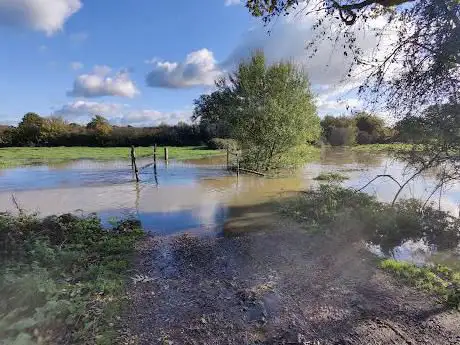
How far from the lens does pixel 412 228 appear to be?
904 centimetres

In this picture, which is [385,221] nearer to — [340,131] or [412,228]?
[412,228]

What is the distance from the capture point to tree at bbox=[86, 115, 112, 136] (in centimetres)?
4691

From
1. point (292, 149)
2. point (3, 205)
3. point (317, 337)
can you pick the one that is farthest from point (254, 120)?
point (317, 337)

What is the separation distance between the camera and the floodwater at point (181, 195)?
9.27 meters

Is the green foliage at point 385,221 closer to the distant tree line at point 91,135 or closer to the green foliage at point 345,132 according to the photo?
the green foliage at point 345,132

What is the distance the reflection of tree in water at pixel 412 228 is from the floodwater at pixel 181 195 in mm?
175

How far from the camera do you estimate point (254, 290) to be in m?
5.32

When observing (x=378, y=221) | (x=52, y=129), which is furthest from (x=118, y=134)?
(x=378, y=221)

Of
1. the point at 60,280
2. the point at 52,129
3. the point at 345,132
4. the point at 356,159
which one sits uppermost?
the point at 52,129

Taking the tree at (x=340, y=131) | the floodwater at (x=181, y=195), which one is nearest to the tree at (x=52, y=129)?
the floodwater at (x=181, y=195)

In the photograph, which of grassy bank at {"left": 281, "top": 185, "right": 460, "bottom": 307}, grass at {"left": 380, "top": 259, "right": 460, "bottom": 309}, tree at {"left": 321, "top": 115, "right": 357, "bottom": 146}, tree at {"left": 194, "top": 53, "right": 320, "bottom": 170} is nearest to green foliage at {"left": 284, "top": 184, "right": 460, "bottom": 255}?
grassy bank at {"left": 281, "top": 185, "right": 460, "bottom": 307}

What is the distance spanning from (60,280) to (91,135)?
146ft

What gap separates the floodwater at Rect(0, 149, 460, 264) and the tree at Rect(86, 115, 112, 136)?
2613 centimetres

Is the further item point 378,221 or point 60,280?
point 378,221
